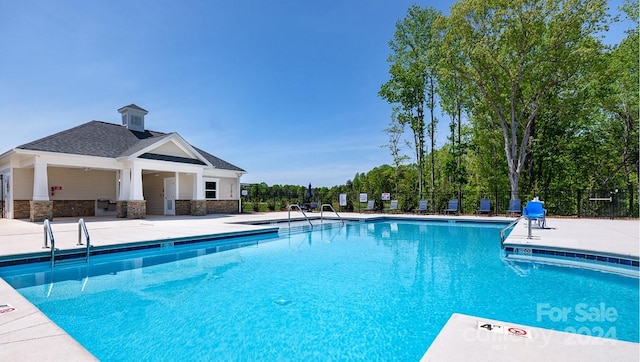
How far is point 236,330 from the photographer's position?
3623 millimetres

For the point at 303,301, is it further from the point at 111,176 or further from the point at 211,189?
the point at 111,176

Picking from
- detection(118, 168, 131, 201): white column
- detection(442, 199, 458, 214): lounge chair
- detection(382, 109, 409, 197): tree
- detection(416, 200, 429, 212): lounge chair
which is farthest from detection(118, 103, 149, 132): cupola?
detection(442, 199, 458, 214): lounge chair

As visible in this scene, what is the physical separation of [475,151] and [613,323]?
18422mm

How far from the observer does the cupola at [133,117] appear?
1894cm

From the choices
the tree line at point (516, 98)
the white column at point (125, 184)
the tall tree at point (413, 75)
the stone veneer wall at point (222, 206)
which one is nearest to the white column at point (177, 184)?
the stone veneer wall at point (222, 206)

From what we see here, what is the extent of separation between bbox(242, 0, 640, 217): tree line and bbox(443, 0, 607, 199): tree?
→ 0.05m

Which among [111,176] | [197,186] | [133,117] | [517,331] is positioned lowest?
[517,331]

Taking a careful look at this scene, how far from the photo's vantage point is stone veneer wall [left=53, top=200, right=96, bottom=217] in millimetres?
15234

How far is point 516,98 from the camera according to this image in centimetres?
1789

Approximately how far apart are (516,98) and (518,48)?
2859 millimetres

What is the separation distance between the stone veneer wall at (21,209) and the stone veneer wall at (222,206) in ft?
25.7

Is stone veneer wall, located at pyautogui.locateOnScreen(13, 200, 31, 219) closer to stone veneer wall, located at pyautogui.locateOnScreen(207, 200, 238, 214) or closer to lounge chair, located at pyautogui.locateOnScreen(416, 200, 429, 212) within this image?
stone veneer wall, located at pyautogui.locateOnScreen(207, 200, 238, 214)

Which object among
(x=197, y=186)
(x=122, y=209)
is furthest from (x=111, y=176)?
(x=197, y=186)

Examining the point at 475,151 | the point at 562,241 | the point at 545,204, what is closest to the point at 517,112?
the point at 475,151
